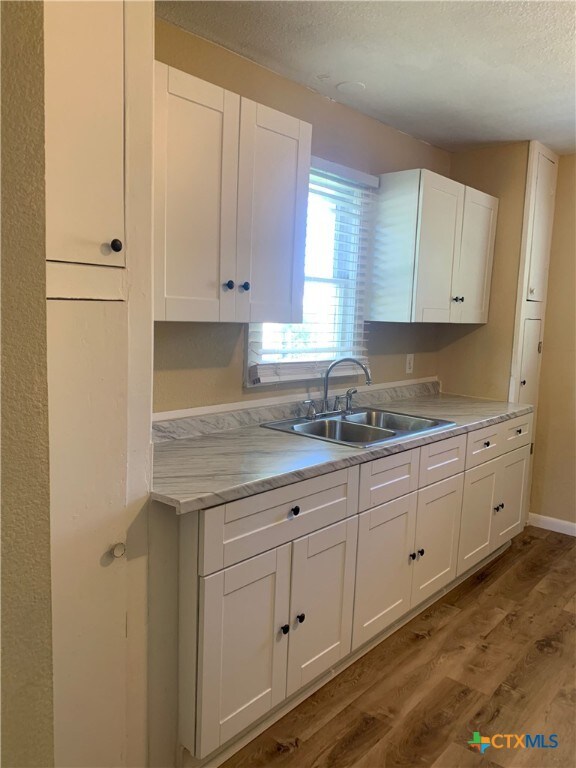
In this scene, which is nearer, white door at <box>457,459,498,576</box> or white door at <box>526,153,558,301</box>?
white door at <box>457,459,498,576</box>

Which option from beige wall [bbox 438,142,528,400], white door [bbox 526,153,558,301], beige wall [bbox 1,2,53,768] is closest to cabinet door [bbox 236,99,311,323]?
beige wall [bbox 1,2,53,768]

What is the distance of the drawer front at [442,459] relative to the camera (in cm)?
262

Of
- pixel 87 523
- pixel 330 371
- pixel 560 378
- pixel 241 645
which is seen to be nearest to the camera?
pixel 87 523

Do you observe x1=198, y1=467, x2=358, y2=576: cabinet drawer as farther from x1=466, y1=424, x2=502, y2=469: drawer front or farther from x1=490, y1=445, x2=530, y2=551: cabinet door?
x1=490, y1=445, x2=530, y2=551: cabinet door

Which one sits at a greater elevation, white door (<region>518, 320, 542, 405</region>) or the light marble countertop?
white door (<region>518, 320, 542, 405</region>)

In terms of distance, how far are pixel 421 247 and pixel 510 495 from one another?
1.55m

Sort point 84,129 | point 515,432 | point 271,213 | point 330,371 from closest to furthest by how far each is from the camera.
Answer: point 84,129, point 271,213, point 330,371, point 515,432

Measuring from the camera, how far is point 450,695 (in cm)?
225

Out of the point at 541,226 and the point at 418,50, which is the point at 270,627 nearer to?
the point at 418,50

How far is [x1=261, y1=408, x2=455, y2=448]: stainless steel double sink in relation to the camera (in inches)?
105

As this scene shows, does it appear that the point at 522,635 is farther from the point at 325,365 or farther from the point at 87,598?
the point at 87,598

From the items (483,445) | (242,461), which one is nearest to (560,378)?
(483,445)

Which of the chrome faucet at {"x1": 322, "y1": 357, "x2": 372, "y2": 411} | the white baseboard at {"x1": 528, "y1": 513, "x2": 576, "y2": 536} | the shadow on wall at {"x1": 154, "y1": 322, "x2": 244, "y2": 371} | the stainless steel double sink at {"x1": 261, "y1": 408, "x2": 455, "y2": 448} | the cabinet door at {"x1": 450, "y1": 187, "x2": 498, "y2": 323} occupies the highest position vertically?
the cabinet door at {"x1": 450, "y1": 187, "x2": 498, "y2": 323}

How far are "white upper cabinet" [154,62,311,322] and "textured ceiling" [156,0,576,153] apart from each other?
0.33 m
